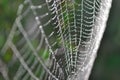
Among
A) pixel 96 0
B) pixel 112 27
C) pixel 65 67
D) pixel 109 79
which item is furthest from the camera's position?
pixel 109 79

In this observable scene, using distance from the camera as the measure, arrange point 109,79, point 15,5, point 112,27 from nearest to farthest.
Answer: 1. point 15,5
2. point 112,27
3. point 109,79

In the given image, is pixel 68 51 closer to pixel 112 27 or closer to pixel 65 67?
pixel 65 67

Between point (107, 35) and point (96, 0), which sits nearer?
point (96, 0)

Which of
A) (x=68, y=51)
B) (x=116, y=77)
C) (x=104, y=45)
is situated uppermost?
(x=68, y=51)

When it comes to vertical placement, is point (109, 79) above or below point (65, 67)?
below

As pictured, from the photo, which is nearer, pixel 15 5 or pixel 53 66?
pixel 53 66

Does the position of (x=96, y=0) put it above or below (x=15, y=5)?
above

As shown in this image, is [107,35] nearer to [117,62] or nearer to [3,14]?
[117,62]

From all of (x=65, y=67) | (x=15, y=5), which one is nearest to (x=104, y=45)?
(x=15, y=5)

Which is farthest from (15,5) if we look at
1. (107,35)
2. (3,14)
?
(107,35)
